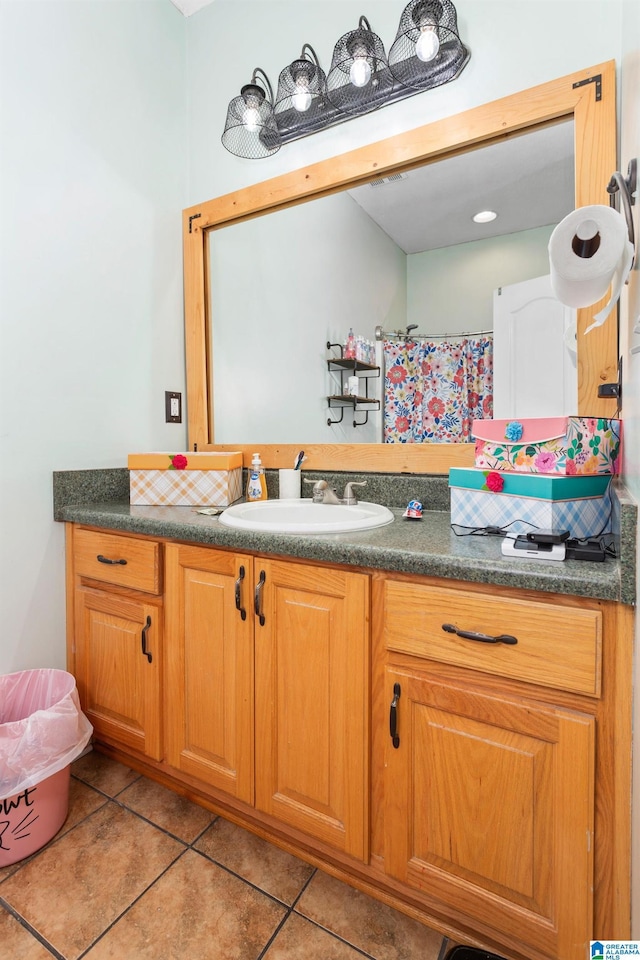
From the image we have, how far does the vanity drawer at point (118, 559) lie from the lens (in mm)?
1390

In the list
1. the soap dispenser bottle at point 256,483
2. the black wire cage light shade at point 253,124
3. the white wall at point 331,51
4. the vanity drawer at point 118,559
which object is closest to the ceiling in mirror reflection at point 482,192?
the white wall at point 331,51

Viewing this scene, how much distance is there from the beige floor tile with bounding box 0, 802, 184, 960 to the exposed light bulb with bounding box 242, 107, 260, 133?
231 cm

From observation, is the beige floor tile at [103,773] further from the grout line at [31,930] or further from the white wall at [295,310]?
the white wall at [295,310]

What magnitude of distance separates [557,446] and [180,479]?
120 cm

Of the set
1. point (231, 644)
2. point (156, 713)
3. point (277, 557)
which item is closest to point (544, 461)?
point (277, 557)

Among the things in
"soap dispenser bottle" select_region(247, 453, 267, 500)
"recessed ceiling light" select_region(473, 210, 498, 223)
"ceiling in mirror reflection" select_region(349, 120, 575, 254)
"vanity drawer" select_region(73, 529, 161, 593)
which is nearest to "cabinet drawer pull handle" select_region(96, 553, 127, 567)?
"vanity drawer" select_region(73, 529, 161, 593)

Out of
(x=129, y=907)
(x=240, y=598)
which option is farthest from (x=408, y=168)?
(x=129, y=907)

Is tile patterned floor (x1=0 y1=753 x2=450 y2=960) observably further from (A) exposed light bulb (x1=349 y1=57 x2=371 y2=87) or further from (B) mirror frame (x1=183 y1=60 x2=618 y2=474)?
(A) exposed light bulb (x1=349 y1=57 x2=371 y2=87)

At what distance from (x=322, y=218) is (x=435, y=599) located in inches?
56.6

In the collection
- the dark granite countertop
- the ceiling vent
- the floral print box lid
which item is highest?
the ceiling vent

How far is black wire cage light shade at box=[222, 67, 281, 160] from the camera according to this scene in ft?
5.54

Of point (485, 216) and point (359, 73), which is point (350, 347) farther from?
point (359, 73)

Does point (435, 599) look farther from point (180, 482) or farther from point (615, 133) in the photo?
point (615, 133)

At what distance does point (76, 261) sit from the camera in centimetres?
163
